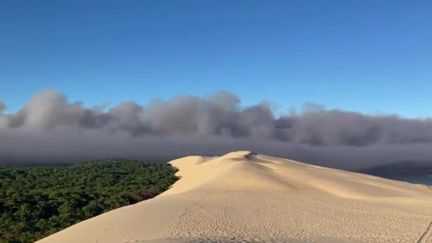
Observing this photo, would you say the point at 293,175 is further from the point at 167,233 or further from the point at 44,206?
the point at 167,233

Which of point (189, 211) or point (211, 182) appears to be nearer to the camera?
→ point (189, 211)

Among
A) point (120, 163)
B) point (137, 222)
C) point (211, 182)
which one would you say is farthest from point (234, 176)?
point (120, 163)

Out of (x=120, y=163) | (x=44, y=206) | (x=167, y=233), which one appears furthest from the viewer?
(x=120, y=163)

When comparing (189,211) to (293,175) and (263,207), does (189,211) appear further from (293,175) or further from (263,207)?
(293,175)

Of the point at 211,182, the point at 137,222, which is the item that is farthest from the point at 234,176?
the point at 137,222

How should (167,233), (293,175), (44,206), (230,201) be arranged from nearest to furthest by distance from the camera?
(167,233)
(230,201)
(44,206)
(293,175)

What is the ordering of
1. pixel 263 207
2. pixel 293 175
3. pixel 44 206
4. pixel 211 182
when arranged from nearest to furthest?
1. pixel 263 207
2. pixel 44 206
3. pixel 211 182
4. pixel 293 175

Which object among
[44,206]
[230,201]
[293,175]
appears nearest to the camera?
[230,201]

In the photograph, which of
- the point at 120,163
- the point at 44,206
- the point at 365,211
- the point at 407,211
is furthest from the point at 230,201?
the point at 120,163

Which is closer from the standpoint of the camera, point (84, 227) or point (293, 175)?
point (84, 227)
